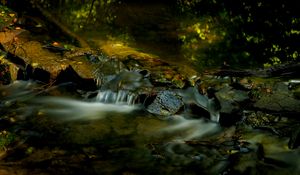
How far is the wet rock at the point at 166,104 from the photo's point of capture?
692cm

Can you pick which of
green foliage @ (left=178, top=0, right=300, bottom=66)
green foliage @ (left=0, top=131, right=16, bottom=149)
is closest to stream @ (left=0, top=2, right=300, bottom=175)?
green foliage @ (left=0, top=131, right=16, bottom=149)

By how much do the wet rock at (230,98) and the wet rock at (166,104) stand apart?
0.78 m

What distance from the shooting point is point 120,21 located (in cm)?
1192

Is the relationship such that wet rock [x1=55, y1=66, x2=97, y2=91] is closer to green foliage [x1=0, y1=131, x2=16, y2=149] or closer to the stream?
the stream

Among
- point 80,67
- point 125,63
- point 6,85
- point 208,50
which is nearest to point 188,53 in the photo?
point 208,50

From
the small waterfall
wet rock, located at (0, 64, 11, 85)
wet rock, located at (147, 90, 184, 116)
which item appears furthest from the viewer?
wet rock, located at (0, 64, 11, 85)

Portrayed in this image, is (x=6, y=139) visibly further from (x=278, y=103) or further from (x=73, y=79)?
Answer: (x=278, y=103)

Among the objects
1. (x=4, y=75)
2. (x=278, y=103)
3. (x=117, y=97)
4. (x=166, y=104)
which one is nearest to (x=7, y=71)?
(x=4, y=75)

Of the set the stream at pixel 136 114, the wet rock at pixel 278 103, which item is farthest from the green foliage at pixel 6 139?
the wet rock at pixel 278 103

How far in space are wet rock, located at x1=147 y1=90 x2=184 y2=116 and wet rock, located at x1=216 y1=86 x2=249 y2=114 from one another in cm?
78

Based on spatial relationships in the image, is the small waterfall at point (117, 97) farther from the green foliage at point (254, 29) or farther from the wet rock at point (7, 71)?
the green foliage at point (254, 29)

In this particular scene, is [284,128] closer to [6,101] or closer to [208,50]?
[208,50]

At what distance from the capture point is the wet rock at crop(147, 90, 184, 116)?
6922 mm

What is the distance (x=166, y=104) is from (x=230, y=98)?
1214 millimetres
